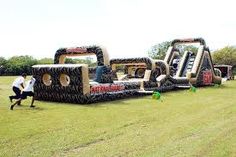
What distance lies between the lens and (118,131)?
9.48m

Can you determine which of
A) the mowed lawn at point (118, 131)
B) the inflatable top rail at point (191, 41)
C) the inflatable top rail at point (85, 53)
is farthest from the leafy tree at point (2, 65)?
the mowed lawn at point (118, 131)

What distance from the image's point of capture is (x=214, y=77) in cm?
2897

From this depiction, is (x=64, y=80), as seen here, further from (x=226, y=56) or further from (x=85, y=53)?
(x=226, y=56)

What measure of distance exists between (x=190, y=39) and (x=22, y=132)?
2186 centimetres

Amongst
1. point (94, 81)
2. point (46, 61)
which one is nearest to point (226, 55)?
point (46, 61)

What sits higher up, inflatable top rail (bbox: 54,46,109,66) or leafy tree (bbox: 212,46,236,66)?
inflatable top rail (bbox: 54,46,109,66)

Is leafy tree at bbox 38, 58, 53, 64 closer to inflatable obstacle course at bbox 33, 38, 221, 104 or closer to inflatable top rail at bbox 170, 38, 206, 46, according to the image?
inflatable top rail at bbox 170, 38, 206, 46

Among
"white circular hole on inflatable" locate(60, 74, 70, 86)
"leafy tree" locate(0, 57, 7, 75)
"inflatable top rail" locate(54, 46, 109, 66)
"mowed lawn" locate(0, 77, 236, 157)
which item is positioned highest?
"inflatable top rail" locate(54, 46, 109, 66)

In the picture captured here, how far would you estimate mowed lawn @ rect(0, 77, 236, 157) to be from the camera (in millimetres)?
7449

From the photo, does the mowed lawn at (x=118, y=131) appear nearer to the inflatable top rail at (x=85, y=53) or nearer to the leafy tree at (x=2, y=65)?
the inflatable top rail at (x=85, y=53)

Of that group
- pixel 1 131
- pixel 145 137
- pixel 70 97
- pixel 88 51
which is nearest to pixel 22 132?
pixel 1 131

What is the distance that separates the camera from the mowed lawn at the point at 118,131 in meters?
7.45

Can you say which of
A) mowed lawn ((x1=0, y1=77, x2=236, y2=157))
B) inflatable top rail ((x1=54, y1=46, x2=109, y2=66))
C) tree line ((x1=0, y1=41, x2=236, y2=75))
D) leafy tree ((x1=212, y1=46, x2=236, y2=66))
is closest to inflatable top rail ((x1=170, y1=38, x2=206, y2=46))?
inflatable top rail ((x1=54, y1=46, x2=109, y2=66))

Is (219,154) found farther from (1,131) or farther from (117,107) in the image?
(117,107)
